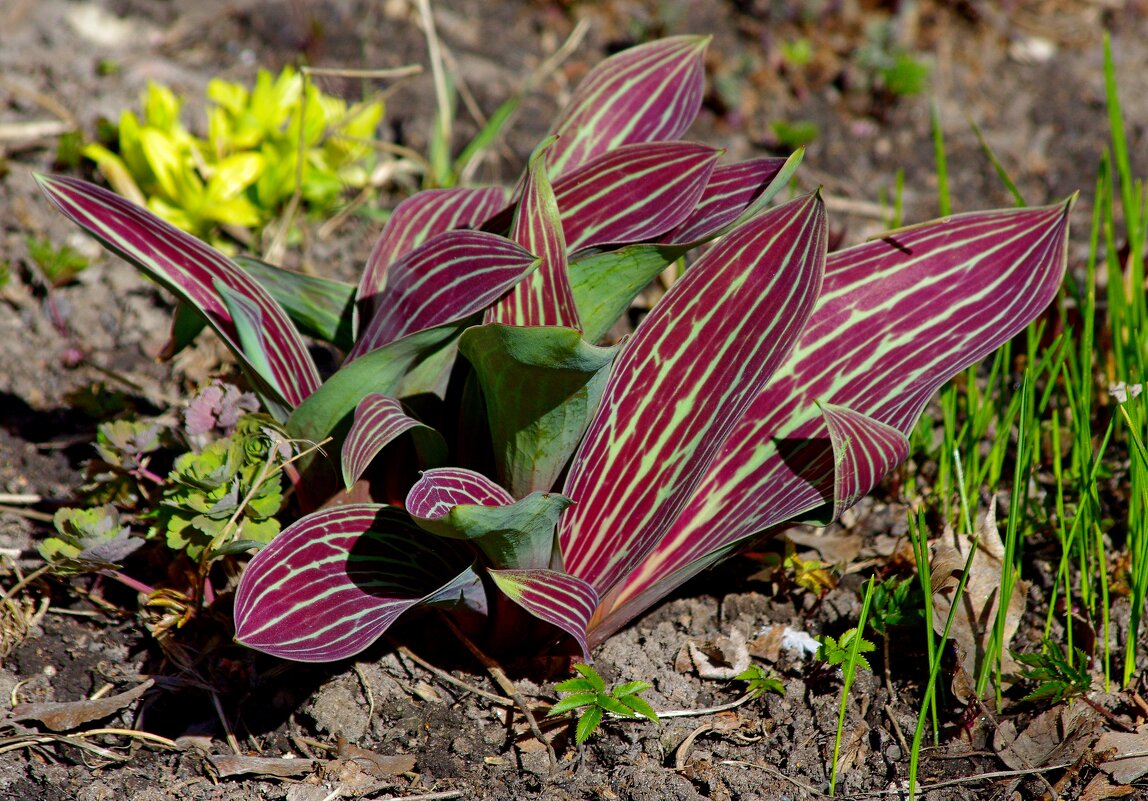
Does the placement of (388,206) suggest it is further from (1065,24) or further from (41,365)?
(1065,24)

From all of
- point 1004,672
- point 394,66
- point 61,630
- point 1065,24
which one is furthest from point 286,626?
point 1065,24

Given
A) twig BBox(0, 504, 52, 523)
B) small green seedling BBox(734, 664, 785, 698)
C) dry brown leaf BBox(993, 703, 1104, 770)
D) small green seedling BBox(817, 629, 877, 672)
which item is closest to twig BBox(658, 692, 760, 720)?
small green seedling BBox(734, 664, 785, 698)

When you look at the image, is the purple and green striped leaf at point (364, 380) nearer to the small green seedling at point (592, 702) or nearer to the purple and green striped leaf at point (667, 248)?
the purple and green striped leaf at point (667, 248)

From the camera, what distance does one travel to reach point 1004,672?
147 centimetres

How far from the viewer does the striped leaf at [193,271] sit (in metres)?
1.30

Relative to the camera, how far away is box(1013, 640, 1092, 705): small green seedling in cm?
130

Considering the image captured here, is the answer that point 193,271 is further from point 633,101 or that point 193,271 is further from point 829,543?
point 829,543

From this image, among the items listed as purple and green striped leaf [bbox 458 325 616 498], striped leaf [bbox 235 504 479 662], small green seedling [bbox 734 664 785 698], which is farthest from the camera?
small green seedling [bbox 734 664 785 698]

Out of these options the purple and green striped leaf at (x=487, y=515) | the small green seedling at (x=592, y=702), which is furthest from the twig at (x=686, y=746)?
the purple and green striped leaf at (x=487, y=515)

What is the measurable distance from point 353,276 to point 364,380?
1.09 m

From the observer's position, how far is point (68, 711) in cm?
139

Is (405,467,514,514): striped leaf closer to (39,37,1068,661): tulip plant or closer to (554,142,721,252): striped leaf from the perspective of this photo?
(39,37,1068,661): tulip plant

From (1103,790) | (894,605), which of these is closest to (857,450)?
(894,605)

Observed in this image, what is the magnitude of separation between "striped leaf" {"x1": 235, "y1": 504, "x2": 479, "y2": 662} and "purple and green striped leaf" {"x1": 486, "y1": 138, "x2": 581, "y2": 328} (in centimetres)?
34
